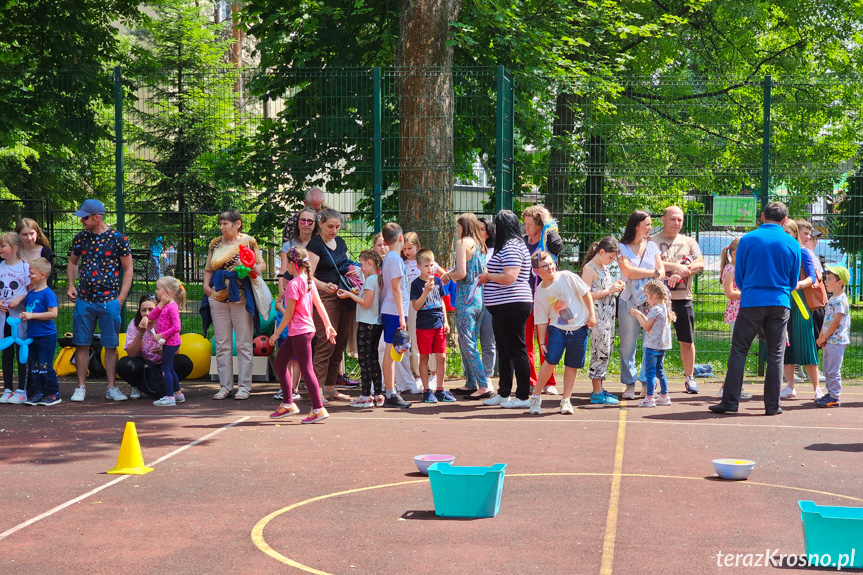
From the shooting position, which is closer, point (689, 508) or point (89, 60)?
point (689, 508)

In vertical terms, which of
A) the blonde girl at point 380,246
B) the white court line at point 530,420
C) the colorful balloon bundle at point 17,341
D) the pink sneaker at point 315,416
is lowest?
the white court line at point 530,420

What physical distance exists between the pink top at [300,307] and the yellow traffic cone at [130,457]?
7.28ft

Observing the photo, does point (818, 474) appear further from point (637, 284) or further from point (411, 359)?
point (411, 359)

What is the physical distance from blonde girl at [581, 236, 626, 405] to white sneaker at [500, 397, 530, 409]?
2.55 feet

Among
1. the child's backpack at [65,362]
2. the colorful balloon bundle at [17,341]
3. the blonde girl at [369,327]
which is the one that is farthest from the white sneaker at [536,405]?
the child's backpack at [65,362]

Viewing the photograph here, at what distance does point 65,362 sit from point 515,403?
5.94 meters

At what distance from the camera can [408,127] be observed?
1216 cm

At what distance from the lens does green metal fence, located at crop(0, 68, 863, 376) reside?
39.0ft

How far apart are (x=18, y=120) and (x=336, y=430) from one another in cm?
787

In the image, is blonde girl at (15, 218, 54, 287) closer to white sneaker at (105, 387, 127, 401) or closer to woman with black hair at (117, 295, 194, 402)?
woman with black hair at (117, 295, 194, 402)

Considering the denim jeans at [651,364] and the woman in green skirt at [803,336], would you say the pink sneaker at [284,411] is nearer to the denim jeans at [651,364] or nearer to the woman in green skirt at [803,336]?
the denim jeans at [651,364]

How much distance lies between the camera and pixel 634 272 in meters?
9.80

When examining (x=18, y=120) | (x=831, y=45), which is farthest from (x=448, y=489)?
(x=831, y=45)

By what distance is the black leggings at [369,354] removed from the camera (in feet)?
32.3
